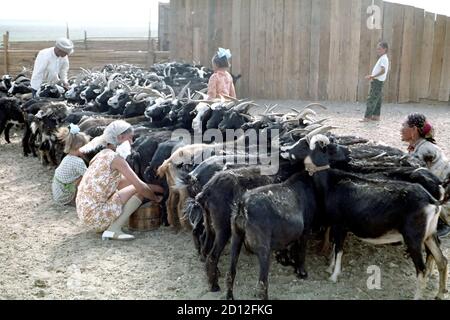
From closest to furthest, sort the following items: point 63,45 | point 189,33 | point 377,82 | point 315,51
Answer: point 63,45 < point 377,82 < point 315,51 < point 189,33

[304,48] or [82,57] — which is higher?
[304,48]

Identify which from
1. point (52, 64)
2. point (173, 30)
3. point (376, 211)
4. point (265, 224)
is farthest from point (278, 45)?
point (265, 224)

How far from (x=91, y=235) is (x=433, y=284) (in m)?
3.57

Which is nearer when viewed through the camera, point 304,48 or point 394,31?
point 394,31

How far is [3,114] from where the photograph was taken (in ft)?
34.8

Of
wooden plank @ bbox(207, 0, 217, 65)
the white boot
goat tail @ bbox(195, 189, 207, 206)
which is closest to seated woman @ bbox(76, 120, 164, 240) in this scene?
the white boot

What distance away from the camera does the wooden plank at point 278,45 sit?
14867mm

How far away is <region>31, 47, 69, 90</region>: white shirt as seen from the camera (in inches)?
415

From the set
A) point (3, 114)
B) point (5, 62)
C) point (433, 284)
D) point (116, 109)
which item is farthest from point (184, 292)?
point (5, 62)

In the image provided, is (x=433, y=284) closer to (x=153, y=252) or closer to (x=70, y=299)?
(x=153, y=252)

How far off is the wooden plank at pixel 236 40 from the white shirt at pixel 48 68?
5.75m

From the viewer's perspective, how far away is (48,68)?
10789mm

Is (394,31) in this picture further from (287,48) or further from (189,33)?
(189,33)

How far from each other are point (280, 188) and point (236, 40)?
1134cm
